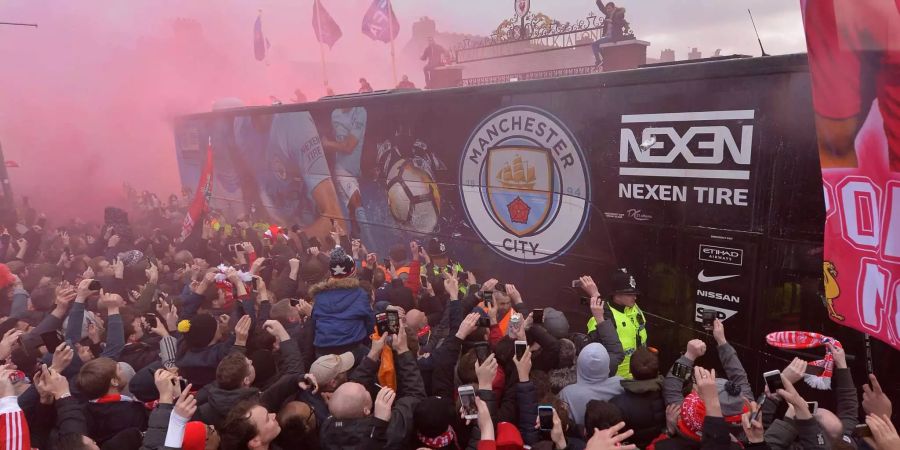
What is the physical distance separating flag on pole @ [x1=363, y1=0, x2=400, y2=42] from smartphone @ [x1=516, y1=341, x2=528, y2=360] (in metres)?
12.4

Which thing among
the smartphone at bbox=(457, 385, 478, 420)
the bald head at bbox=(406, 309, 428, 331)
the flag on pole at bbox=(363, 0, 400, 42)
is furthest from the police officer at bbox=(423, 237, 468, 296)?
the flag on pole at bbox=(363, 0, 400, 42)

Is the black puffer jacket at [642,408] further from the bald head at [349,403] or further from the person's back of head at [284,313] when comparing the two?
the person's back of head at [284,313]

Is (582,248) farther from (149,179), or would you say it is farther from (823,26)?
(149,179)

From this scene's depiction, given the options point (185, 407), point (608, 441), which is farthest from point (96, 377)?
point (608, 441)

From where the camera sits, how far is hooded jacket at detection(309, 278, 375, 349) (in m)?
4.16

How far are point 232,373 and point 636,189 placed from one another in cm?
346

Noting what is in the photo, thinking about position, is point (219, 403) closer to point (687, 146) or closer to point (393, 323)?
point (393, 323)

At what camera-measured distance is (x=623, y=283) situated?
4.47 meters

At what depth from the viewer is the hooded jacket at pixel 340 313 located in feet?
13.6

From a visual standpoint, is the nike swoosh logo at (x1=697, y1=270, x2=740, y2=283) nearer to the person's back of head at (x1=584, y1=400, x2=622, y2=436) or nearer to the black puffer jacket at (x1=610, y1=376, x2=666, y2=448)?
the black puffer jacket at (x1=610, y1=376, x2=666, y2=448)

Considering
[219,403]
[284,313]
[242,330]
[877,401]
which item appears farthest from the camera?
[284,313]

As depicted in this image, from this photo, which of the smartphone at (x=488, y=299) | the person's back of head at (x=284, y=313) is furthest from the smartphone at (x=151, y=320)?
the smartphone at (x=488, y=299)

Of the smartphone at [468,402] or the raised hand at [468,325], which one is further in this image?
the raised hand at [468,325]

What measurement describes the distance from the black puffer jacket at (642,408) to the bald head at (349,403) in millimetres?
1442
